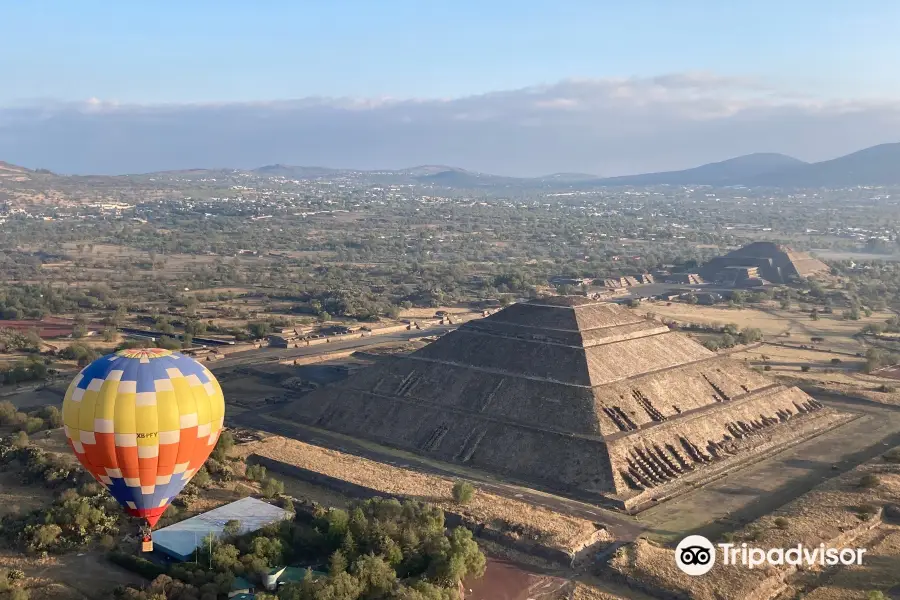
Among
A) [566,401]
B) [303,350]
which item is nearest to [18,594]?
[566,401]

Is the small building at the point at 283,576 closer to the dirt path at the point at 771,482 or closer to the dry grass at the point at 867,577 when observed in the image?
the dirt path at the point at 771,482

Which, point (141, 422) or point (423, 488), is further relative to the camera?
point (423, 488)

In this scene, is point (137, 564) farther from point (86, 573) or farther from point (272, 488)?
point (272, 488)

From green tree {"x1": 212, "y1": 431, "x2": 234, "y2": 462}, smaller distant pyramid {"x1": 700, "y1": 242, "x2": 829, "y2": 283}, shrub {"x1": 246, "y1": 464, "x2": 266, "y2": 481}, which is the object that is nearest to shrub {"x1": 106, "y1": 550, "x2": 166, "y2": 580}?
shrub {"x1": 246, "y1": 464, "x2": 266, "y2": 481}

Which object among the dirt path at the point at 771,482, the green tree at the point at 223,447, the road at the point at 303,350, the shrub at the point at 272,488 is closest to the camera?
the dirt path at the point at 771,482

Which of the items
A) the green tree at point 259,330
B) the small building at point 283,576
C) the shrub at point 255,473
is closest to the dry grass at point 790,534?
the small building at point 283,576

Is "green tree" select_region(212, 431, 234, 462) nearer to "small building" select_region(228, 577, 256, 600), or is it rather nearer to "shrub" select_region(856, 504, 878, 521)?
"small building" select_region(228, 577, 256, 600)
